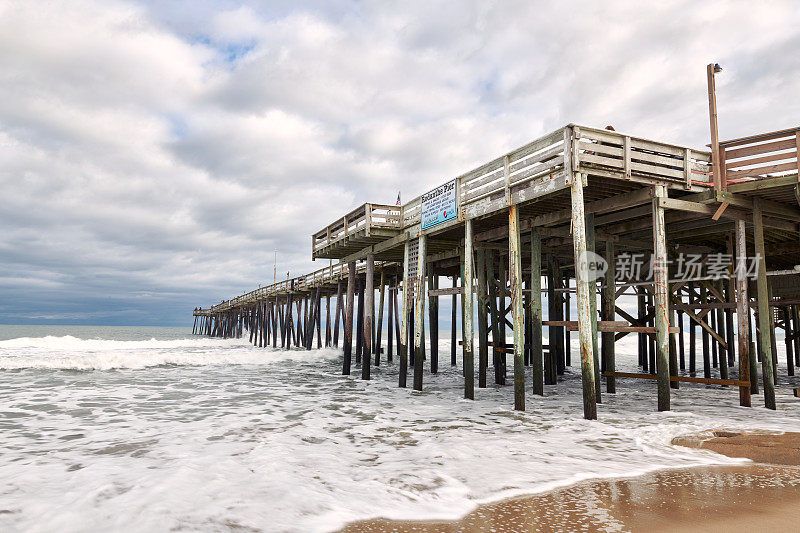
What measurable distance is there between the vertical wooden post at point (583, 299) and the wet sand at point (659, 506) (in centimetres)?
348

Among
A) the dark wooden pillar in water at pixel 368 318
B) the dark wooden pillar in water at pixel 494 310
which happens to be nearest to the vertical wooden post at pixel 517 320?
the dark wooden pillar in water at pixel 494 310

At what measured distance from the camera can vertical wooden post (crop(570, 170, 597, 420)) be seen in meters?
9.46

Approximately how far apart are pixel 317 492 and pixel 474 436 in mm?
3718

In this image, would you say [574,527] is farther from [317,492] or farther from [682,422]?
[682,422]

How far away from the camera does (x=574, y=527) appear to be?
4.28 metres

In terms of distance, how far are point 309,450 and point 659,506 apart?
5105 millimetres

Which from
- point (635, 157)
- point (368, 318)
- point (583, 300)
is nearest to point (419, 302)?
point (368, 318)

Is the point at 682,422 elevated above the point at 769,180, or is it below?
below

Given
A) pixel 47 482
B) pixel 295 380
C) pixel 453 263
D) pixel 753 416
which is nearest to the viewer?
pixel 47 482

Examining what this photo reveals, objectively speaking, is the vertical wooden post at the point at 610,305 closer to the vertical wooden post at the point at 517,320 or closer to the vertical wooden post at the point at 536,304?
the vertical wooden post at the point at 536,304

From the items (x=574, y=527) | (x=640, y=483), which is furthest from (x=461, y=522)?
(x=640, y=483)

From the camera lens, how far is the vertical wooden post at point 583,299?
9.46m

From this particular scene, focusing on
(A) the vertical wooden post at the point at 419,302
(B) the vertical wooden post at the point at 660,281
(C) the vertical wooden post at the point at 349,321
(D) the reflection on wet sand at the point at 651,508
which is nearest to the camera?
(D) the reflection on wet sand at the point at 651,508

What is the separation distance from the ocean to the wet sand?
0.32m
